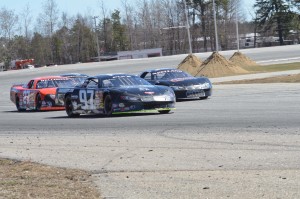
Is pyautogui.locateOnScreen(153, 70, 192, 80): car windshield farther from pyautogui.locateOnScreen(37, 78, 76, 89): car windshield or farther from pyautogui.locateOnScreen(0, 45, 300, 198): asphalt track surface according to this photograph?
pyautogui.locateOnScreen(0, 45, 300, 198): asphalt track surface

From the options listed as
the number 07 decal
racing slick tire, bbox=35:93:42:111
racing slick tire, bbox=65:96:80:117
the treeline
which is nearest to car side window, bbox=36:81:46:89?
racing slick tire, bbox=35:93:42:111

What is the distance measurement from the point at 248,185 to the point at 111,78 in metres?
12.3

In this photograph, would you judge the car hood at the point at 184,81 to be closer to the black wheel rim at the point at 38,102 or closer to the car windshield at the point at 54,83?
the car windshield at the point at 54,83

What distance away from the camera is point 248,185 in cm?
812

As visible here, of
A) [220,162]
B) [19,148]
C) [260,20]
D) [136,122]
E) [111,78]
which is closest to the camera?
[220,162]

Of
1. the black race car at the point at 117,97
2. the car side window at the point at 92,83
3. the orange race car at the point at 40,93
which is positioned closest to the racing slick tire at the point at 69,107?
the black race car at the point at 117,97

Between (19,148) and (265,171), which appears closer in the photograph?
(265,171)

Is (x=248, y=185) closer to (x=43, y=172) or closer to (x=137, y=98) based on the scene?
(x=43, y=172)

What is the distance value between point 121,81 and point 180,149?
339 inches

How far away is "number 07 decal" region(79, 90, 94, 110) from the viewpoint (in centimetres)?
2019

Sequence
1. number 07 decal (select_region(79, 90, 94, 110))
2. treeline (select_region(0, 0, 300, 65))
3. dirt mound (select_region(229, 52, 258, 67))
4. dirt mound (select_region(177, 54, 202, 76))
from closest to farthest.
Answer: number 07 decal (select_region(79, 90, 94, 110))
dirt mound (select_region(177, 54, 202, 76))
dirt mound (select_region(229, 52, 258, 67))
treeline (select_region(0, 0, 300, 65))

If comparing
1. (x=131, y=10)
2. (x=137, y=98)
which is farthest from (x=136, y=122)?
(x=131, y=10)

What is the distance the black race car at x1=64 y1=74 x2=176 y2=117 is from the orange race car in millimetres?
3541

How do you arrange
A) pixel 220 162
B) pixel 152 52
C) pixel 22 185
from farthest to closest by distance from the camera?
pixel 152 52
pixel 220 162
pixel 22 185
